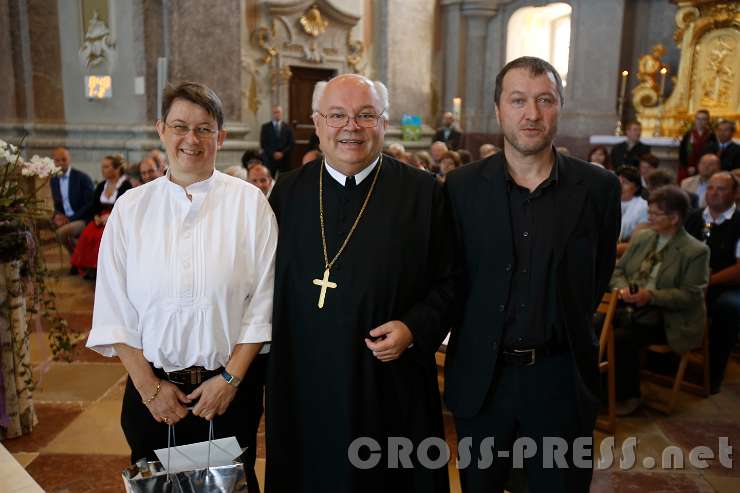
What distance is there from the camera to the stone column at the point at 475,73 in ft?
50.6

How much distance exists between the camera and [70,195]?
25.5 feet

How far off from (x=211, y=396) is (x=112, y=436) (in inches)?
75.4

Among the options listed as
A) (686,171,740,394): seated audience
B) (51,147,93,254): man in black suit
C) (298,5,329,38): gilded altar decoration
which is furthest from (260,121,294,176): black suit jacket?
(686,171,740,394): seated audience

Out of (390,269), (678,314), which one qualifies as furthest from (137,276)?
(678,314)

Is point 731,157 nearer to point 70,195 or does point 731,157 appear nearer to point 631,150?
point 631,150

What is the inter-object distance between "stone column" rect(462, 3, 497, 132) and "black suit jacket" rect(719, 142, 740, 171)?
6951 mm

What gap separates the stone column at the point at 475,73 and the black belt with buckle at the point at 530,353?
13.8m

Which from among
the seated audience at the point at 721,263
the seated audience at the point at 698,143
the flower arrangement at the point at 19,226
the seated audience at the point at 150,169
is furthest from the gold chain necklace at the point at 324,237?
the seated audience at the point at 698,143

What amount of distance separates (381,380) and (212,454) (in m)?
0.60

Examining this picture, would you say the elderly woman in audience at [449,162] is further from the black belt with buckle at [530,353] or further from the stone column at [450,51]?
the stone column at [450,51]

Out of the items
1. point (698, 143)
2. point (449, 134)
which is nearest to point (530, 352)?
point (698, 143)

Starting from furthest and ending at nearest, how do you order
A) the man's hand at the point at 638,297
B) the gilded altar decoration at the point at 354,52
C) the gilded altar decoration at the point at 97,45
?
the gilded altar decoration at the point at 354,52, the gilded altar decoration at the point at 97,45, the man's hand at the point at 638,297

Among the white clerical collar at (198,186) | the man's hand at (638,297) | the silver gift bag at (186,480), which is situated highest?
the white clerical collar at (198,186)

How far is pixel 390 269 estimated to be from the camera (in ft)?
7.16
